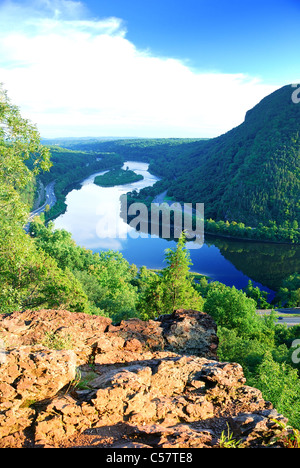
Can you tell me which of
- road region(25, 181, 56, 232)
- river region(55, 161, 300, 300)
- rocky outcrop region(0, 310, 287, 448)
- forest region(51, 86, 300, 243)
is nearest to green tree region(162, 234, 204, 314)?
rocky outcrop region(0, 310, 287, 448)

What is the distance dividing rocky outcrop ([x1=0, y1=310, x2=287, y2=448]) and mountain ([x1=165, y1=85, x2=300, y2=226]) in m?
84.2

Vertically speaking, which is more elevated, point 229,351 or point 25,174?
point 25,174

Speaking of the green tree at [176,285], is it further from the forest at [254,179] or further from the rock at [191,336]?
the forest at [254,179]

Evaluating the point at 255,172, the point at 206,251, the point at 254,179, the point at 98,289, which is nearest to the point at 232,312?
the point at 98,289

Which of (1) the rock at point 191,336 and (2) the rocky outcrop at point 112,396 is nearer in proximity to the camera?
(2) the rocky outcrop at point 112,396

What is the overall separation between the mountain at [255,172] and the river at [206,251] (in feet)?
66.6

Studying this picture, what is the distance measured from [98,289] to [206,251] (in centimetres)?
4493

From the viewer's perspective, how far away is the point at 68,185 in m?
127

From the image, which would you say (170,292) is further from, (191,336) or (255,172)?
(255,172)

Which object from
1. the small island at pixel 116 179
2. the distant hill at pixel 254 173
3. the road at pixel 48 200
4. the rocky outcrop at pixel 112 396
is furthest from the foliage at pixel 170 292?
the small island at pixel 116 179

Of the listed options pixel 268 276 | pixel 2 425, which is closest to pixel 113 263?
pixel 2 425

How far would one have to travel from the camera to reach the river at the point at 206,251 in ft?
178
